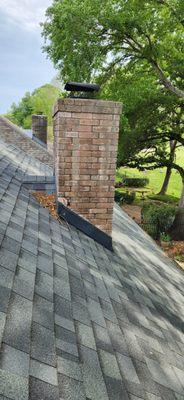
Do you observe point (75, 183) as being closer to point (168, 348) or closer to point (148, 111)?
point (168, 348)

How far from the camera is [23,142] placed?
15.2m

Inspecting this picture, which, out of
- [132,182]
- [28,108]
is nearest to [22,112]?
[28,108]

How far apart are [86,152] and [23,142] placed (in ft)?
37.6

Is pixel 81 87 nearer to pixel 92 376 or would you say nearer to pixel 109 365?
pixel 109 365

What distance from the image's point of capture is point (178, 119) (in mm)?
19312

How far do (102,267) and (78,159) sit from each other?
1.38 meters

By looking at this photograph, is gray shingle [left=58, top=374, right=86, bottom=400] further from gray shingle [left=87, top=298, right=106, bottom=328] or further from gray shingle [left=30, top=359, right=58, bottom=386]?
gray shingle [left=87, top=298, right=106, bottom=328]

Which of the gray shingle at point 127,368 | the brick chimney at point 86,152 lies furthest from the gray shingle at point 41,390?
the brick chimney at point 86,152

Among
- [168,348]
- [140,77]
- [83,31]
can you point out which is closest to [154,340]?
[168,348]

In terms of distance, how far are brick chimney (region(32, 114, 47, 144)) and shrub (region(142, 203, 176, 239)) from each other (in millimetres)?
Result: 7808

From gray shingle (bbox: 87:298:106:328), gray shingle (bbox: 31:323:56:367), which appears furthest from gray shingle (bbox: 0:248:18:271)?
gray shingle (bbox: 87:298:106:328)

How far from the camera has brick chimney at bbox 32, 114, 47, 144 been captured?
19809 mm

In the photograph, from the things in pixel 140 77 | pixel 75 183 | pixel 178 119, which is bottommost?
pixel 75 183

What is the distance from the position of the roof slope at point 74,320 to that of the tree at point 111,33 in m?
9.75
